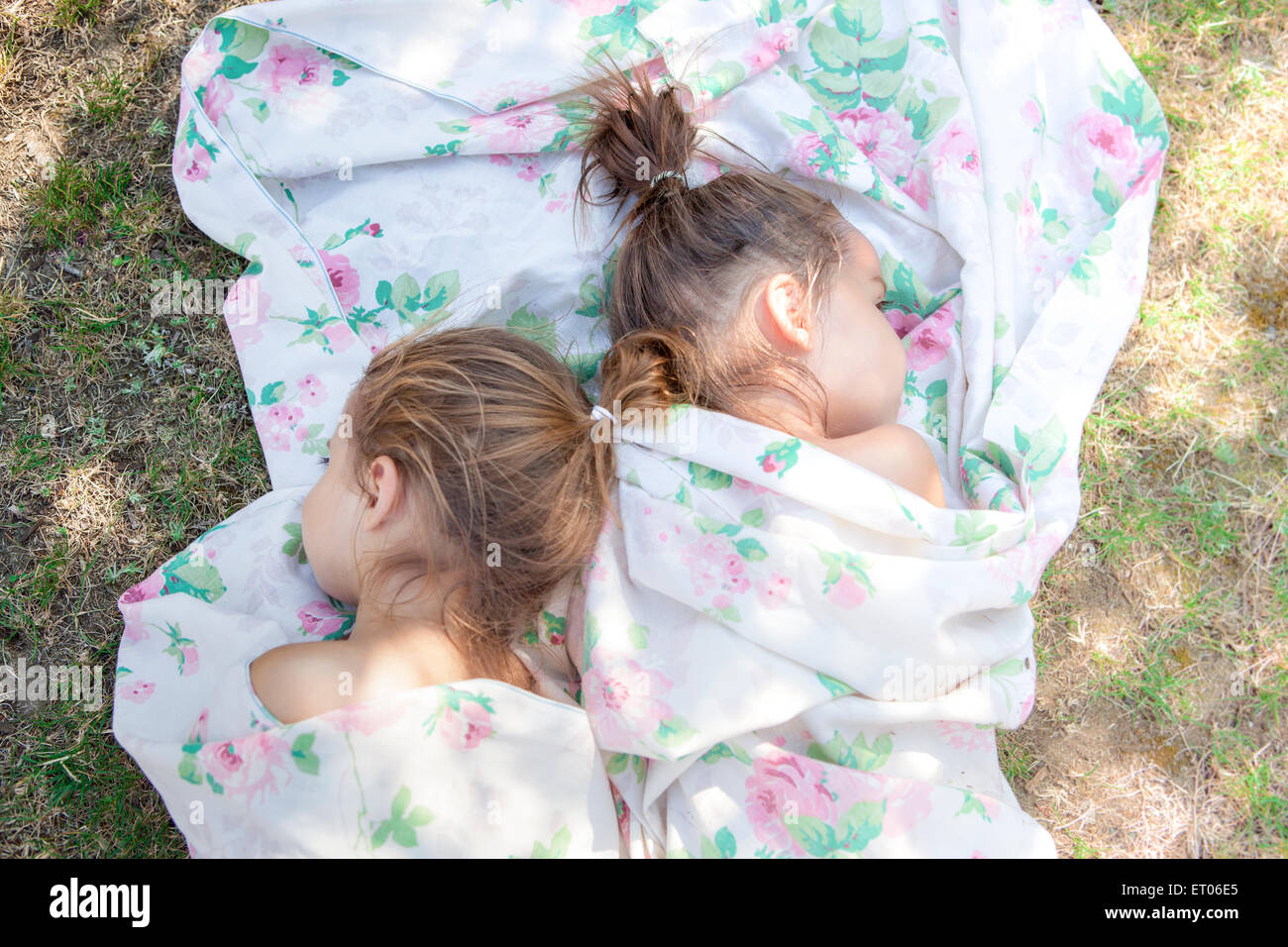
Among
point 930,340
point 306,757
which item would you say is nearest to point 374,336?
point 306,757

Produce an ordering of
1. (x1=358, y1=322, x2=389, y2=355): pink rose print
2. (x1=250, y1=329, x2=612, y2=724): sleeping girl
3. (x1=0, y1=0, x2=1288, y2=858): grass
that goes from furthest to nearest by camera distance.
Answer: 1. (x1=358, y1=322, x2=389, y2=355): pink rose print
2. (x1=0, y1=0, x2=1288, y2=858): grass
3. (x1=250, y1=329, x2=612, y2=724): sleeping girl

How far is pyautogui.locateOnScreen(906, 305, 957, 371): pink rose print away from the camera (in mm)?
2254

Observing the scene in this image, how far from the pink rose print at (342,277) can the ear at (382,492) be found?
605mm

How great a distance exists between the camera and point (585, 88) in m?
2.24

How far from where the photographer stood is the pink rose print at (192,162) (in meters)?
2.21

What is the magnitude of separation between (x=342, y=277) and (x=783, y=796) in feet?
5.03

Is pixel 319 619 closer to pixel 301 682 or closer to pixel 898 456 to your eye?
pixel 301 682

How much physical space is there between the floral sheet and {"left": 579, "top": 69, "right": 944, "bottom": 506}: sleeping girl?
0.14 m

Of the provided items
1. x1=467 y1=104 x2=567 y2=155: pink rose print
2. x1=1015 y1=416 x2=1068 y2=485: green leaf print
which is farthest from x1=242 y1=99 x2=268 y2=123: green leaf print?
x1=1015 y1=416 x2=1068 y2=485: green leaf print

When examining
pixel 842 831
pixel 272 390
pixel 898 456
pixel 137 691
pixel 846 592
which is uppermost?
pixel 898 456

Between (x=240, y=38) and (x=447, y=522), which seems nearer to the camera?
(x=447, y=522)

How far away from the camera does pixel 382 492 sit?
177 centimetres

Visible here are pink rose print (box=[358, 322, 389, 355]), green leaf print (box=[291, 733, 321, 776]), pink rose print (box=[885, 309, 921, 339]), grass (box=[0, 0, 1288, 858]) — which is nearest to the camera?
green leaf print (box=[291, 733, 321, 776])

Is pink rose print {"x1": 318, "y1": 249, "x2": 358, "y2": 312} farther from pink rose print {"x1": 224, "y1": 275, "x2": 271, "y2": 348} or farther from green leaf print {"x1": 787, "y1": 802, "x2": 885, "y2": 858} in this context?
green leaf print {"x1": 787, "y1": 802, "x2": 885, "y2": 858}
